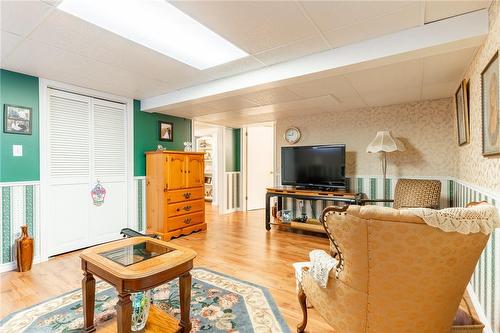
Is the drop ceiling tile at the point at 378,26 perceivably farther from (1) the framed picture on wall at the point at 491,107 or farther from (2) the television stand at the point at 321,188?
(2) the television stand at the point at 321,188

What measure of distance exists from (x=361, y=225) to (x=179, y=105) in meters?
3.17

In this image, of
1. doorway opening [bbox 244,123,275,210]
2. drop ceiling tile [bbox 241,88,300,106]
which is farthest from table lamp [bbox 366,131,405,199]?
doorway opening [bbox 244,123,275,210]

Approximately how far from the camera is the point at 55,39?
2070mm

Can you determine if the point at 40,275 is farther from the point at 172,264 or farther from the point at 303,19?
the point at 303,19

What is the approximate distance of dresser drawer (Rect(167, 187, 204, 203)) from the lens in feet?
13.0

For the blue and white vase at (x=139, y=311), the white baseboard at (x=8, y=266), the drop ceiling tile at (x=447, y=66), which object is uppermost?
the drop ceiling tile at (x=447, y=66)

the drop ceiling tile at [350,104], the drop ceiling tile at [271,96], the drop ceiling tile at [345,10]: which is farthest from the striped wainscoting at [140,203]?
the drop ceiling tile at [345,10]

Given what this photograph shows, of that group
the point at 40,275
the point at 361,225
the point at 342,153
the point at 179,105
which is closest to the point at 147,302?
the point at 361,225

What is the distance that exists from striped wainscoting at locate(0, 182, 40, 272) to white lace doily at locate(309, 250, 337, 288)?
10.5ft

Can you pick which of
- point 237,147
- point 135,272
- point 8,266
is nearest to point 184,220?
point 8,266

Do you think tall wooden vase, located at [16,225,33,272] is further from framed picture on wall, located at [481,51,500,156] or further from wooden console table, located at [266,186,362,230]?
framed picture on wall, located at [481,51,500,156]

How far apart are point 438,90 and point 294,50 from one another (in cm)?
220

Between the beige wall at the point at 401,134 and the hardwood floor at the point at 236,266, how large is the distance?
155 centimetres

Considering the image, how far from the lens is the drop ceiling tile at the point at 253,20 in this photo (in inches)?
64.3
